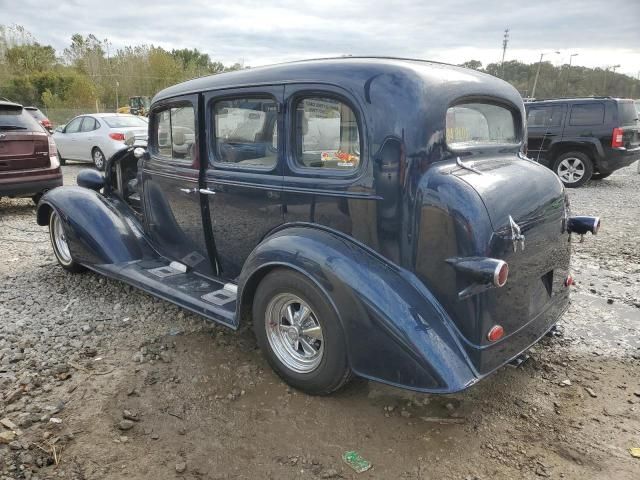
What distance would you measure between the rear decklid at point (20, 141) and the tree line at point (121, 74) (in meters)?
36.4

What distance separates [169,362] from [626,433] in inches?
112

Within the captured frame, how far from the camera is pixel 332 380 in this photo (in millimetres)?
2711

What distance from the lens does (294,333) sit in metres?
2.94

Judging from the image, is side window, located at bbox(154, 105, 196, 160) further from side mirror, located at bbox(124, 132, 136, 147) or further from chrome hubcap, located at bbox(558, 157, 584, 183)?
chrome hubcap, located at bbox(558, 157, 584, 183)

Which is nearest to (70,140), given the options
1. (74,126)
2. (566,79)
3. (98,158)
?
(74,126)

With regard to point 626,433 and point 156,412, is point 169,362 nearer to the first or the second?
point 156,412

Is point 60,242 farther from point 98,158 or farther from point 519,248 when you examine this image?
point 98,158

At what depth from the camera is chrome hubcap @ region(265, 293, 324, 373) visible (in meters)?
2.84

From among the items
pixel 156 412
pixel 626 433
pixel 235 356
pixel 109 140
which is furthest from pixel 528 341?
pixel 109 140

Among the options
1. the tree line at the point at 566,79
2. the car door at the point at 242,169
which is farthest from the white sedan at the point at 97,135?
the tree line at the point at 566,79

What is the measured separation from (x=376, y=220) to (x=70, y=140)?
13.2 metres

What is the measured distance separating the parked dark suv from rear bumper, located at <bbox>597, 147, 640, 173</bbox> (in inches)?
419

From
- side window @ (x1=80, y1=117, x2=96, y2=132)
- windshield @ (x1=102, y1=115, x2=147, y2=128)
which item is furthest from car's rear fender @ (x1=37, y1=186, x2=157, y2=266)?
side window @ (x1=80, y1=117, x2=96, y2=132)

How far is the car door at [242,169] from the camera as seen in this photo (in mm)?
3115
